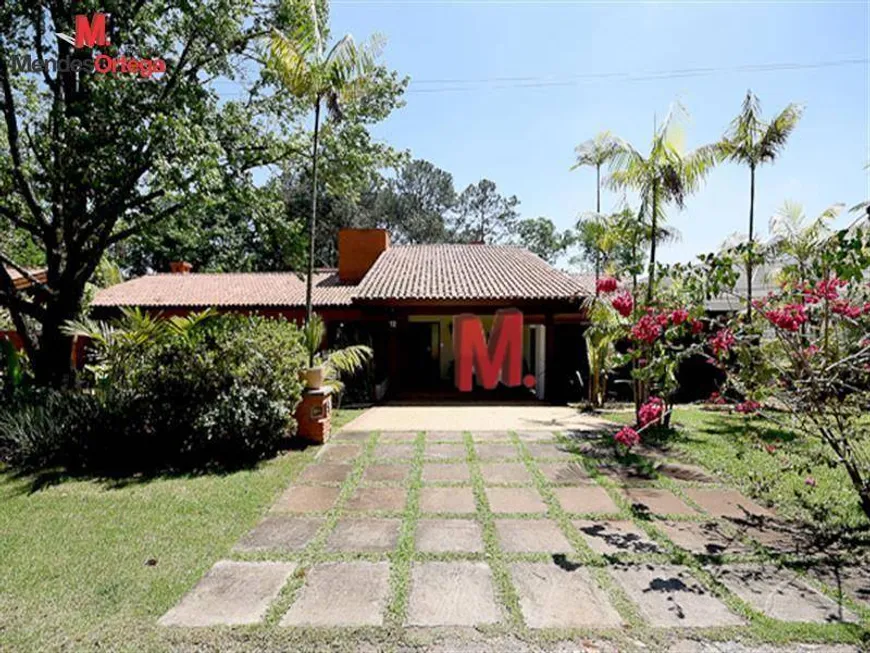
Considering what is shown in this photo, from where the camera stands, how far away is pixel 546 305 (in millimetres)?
13109

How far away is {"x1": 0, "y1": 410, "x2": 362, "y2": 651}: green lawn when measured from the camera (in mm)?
3273

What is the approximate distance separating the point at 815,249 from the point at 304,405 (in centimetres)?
749

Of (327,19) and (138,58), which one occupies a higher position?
(327,19)

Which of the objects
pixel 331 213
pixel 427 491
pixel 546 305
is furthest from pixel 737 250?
pixel 331 213

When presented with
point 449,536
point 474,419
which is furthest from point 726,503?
point 474,419

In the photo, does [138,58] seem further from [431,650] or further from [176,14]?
Answer: [431,650]

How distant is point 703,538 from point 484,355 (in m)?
10.1

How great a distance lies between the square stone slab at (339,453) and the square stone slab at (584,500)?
339 cm

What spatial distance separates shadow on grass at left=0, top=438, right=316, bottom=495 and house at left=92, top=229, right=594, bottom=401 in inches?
260

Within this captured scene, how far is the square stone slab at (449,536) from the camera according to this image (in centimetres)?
445

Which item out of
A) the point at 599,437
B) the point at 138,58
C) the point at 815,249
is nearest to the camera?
the point at 815,249

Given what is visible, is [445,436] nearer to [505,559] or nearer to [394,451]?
[394,451]

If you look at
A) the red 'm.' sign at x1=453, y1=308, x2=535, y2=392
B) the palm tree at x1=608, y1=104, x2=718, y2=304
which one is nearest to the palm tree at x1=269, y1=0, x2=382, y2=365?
the palm tree at x1=608, y1=104, x2=718, y2=304

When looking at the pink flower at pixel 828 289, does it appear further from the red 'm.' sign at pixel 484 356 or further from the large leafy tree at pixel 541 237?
the large leafy tree at pixel 541 237
